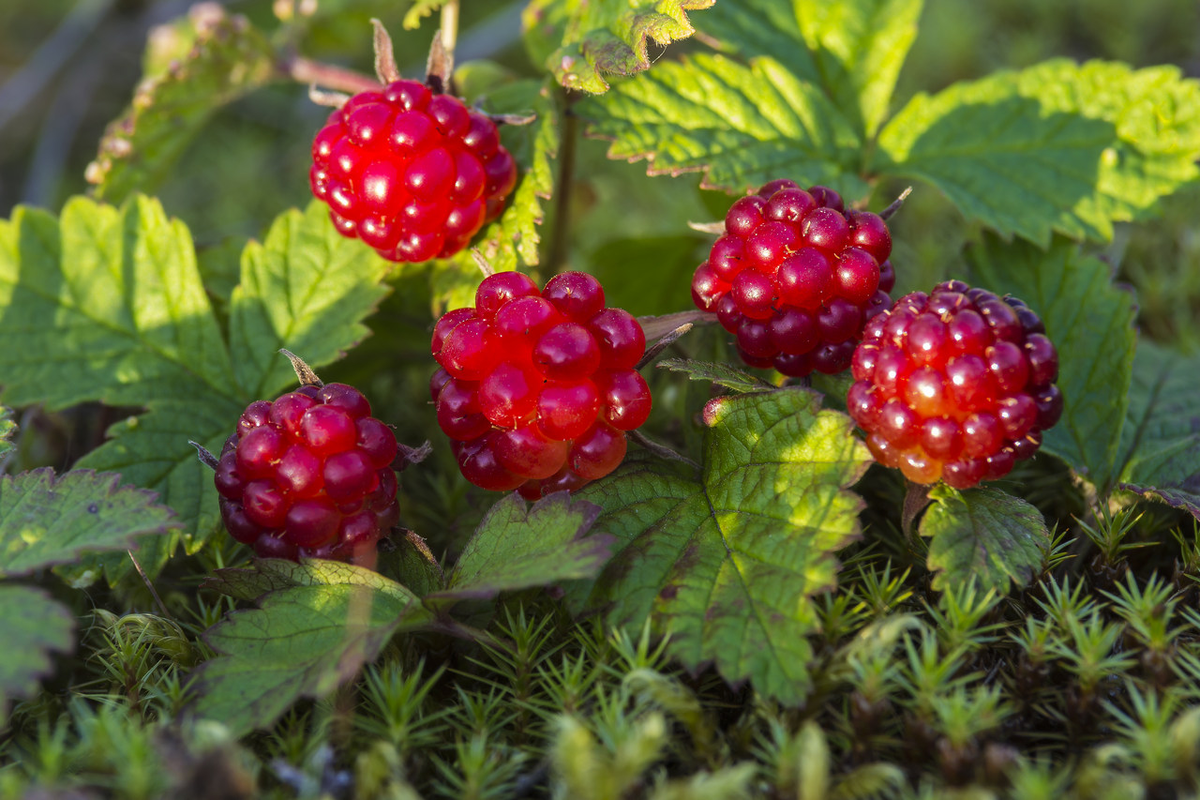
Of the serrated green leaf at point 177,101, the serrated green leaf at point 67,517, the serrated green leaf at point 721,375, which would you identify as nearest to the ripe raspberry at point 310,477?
the serrated green leaf at point 67,517

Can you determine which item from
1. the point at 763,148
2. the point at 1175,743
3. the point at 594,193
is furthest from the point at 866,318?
the point at 594,193

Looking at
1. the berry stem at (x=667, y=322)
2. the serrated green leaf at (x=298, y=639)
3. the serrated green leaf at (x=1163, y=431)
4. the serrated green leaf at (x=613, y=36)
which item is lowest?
the serrated green leaf at (x=298, y=639)

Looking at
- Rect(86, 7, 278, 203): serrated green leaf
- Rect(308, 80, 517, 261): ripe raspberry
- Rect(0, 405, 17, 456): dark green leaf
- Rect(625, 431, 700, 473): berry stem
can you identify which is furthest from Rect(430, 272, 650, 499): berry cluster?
Rect(86, 7, 278, 203): serrated green leaf

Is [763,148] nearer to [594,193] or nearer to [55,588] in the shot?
[594,193]

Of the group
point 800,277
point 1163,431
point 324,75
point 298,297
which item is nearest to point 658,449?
point 800,277

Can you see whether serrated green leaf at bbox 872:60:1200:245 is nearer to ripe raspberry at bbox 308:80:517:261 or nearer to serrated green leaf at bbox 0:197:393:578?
ripe raspberry at bbox 308:80:517:261

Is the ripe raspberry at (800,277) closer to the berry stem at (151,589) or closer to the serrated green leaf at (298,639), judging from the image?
the serrated green leaf at (298,639)
